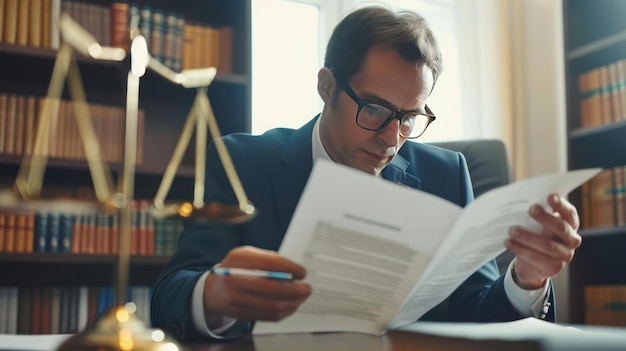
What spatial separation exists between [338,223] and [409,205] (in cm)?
9

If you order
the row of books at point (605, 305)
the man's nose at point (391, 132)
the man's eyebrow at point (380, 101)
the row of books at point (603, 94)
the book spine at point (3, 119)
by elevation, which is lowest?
the row of books at point (605, 305)

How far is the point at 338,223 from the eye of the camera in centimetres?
77

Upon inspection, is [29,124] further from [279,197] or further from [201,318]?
[201,318]

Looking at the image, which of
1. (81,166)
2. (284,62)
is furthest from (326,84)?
(284,62)

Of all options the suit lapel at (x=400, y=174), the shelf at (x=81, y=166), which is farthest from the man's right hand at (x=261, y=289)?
the shelf at (x=81, y=166)

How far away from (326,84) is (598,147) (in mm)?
1804

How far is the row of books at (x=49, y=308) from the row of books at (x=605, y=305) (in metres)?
1.77

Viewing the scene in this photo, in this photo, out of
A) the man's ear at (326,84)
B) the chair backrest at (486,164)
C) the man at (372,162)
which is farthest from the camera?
the chair backrest at (486,164)

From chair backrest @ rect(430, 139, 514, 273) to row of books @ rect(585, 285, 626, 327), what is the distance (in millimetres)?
1202

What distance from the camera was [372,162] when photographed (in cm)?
140

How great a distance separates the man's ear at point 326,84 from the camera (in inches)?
57.9

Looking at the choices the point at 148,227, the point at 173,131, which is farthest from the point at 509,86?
the point at 148,227

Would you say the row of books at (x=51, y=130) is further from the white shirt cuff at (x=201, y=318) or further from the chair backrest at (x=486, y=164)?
the white shirt cuff at (x=201, y=318)

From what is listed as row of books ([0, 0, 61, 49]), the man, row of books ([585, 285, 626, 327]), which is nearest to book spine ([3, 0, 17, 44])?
row of books ([0, 0, 61, 49])
